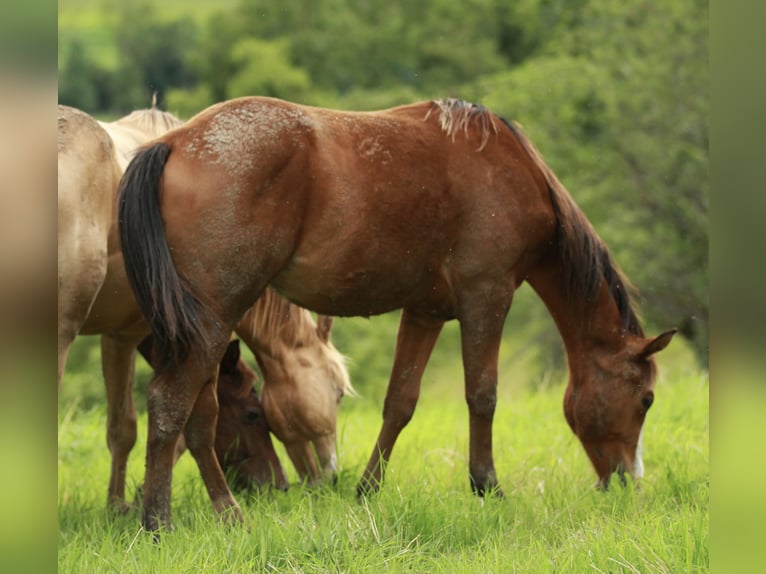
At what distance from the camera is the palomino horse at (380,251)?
163 inches

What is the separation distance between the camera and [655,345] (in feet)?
16.5

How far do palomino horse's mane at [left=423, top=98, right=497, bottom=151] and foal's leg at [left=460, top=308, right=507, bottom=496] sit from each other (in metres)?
0.88

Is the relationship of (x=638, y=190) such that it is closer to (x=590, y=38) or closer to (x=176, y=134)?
(x=590, y=38)

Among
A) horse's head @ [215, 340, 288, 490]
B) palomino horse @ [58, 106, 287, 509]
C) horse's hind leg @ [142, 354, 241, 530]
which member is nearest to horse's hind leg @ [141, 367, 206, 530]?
horse's hind leg @ [142, 354, 241, 530]

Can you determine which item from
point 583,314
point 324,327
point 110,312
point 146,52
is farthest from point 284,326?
point 146,52

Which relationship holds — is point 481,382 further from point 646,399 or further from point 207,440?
point 207,440

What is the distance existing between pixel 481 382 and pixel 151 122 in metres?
2.51

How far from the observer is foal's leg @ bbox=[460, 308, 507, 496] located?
191 inches

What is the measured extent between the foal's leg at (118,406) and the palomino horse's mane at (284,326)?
773 mm

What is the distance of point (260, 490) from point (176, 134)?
77.2 inches

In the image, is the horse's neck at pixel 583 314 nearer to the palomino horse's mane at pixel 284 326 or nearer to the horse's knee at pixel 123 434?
the palomino horse's mane at pixel 284 326

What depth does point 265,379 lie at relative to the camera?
5.51 meters

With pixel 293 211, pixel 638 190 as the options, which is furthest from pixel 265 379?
pixel 638 190

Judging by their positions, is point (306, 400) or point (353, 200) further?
point (306, 400)
